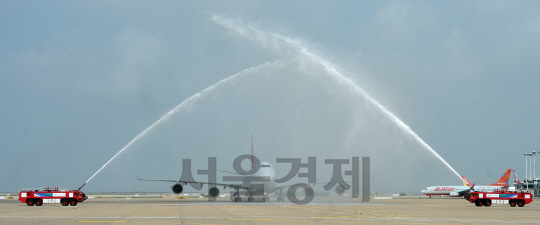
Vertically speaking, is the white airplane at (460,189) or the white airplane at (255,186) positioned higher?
the white airplane at (255,186)


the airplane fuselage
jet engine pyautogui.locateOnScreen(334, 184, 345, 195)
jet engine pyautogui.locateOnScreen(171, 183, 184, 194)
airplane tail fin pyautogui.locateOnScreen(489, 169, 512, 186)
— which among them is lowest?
the airplane fuselage

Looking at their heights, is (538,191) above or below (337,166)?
below

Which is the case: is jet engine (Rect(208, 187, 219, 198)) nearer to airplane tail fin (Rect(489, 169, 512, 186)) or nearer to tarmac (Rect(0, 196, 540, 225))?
tarmac (Rect(0, 196, 540, 225))

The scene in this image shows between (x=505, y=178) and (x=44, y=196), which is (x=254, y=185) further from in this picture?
(x=505, y=178)

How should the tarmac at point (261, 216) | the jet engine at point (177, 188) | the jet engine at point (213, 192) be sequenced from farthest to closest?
the jet engine at point (213, 192) → the jet engine at point (177, 188) → the tarmac at point (261, 216)

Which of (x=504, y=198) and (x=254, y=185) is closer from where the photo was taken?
(x=504, y=198)

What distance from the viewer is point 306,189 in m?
68.5

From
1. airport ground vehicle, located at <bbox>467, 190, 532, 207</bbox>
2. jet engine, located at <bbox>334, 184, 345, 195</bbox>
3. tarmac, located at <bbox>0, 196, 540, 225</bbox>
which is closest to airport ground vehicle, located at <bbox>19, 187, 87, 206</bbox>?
tarmac, located at <bbox>0, 196, 540, 225</bbox>

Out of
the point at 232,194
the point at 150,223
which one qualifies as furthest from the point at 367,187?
the point at 150,223

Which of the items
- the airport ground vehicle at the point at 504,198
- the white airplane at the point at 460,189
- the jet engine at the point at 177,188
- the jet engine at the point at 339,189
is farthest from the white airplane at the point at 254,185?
the white airplane at the point at 460,189

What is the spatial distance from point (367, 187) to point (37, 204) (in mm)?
46615

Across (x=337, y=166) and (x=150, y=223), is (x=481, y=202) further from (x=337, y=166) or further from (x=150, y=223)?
(x=150, y=223)

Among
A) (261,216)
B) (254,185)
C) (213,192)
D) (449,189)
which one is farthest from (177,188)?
(449,189)

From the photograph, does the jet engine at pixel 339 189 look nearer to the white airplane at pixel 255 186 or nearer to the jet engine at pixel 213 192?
the white airplane at pixel 255 186
